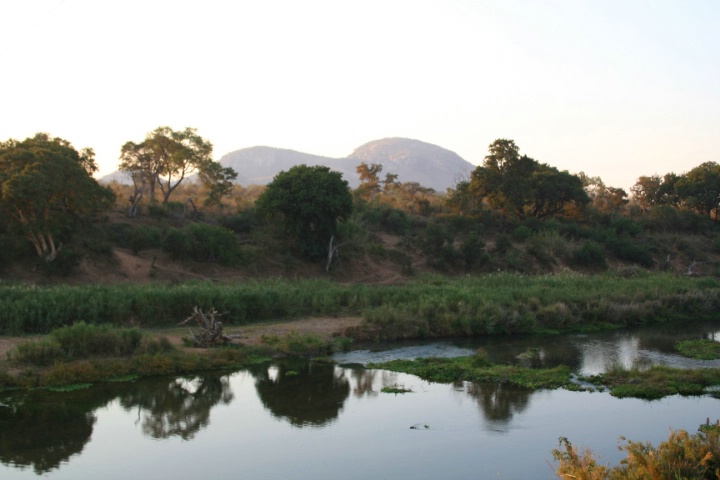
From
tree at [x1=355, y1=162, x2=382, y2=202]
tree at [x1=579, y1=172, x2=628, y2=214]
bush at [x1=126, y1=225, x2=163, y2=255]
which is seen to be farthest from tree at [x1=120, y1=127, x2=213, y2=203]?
tree at [x1=579, y1=172, x2=628, y2=214]

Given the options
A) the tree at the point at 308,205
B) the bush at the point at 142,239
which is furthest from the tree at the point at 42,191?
the tree at the point at 308,205

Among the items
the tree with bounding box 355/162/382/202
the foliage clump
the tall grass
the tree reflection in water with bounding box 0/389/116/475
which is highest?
the tree with bounding box 355/162/382/202

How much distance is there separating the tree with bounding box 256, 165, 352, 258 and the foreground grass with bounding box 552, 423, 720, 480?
26131mm

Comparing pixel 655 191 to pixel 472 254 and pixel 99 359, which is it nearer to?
pixel 472 254

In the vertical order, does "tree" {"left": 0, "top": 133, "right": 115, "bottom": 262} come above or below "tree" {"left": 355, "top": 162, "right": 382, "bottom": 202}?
below

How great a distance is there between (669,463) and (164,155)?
129ft

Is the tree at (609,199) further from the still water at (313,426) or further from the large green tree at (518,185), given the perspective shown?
the still water at (313,426)

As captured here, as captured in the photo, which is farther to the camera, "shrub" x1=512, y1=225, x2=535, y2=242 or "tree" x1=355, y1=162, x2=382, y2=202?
"tree" x1=355, y1=162, x2=382, y2=202

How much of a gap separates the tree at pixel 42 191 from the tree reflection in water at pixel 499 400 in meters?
18.8

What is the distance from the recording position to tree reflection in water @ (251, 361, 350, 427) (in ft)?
44.1

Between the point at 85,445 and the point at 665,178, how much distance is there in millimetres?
63818

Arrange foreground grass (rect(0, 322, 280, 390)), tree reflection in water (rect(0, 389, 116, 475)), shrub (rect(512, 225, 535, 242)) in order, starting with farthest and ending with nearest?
shrub (rect(512, 225, 535, 242)), foreground grass (rect(0, 322, 280, 390)), tree reflection in water (rect(0, 389, 116, 475))

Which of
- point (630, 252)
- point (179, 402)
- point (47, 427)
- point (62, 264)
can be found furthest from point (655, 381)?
point (630, 252)

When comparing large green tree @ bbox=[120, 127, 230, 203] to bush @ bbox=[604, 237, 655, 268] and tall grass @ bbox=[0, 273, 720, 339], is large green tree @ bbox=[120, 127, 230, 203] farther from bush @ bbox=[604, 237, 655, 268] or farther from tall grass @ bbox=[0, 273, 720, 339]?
bush @ bbox=[604, 237, 655, 268]
